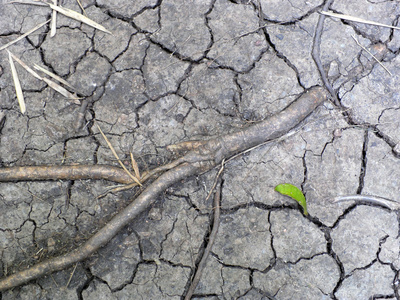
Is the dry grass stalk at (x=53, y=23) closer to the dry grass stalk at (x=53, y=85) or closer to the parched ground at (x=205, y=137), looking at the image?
the parched ground at (x=205, y=137)

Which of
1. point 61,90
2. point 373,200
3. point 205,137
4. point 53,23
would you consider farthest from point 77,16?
point 373,200

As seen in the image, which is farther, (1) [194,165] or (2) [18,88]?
(2) [18,88]

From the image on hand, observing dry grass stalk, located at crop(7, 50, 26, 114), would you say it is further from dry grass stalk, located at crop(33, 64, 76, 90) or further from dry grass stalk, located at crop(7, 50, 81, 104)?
dry grass stalk, located at crop(33, 64, 76, 90)

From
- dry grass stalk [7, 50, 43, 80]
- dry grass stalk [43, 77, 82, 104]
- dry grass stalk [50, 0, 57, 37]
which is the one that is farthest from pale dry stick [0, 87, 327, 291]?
dry grass stalk [50, 0, 57, 37]

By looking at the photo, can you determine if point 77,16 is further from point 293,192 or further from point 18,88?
point 293,192

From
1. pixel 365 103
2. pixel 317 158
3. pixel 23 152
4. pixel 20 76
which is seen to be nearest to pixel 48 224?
pixel 23 152

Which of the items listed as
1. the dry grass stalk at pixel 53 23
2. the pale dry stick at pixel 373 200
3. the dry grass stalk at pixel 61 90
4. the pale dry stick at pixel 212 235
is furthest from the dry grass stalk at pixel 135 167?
the pale dry stick at pixel 373 200
